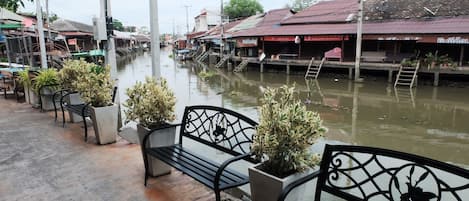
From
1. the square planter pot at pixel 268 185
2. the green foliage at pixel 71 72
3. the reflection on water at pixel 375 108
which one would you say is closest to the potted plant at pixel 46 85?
the green foliage at pixel 71 72

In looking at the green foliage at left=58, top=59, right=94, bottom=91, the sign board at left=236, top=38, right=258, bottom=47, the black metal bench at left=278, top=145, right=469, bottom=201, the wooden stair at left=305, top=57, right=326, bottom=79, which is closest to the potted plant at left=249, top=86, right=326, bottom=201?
the black metal bench at left=278, top=145, right=469, bottom=201

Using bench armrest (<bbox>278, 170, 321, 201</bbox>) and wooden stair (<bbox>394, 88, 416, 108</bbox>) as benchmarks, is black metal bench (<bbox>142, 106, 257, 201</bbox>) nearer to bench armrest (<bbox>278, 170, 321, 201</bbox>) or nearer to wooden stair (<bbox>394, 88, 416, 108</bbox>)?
bench armrest (<bbox>278, 170, 321, 201</bbox>)

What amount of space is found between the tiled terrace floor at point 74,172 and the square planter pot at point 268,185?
34.1 inches

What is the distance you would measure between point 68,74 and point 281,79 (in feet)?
51.5

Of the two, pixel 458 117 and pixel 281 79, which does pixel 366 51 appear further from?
pixel 458 117

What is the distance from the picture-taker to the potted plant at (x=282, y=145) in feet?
7.34

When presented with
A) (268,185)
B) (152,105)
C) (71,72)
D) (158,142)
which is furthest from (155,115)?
(71,72)

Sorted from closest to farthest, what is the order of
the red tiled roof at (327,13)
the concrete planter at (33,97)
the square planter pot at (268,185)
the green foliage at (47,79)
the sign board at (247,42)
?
the square planter pot at (268,185)
the green foliage at (47,79)
the concrete planter at (33,97)
the red tiled roof at (327,13)
the sign board at (247,42)

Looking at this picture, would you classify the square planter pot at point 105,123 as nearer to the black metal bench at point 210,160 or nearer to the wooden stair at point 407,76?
the black metal bench at point 210,160

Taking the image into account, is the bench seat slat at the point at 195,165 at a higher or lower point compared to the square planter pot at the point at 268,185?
lower

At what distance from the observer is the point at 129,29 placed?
9562cm

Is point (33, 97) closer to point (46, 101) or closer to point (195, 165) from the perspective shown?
point (46, 101)

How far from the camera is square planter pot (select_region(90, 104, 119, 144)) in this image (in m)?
4.49

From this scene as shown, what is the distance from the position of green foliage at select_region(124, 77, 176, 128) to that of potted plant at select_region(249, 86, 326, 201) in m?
1.51
